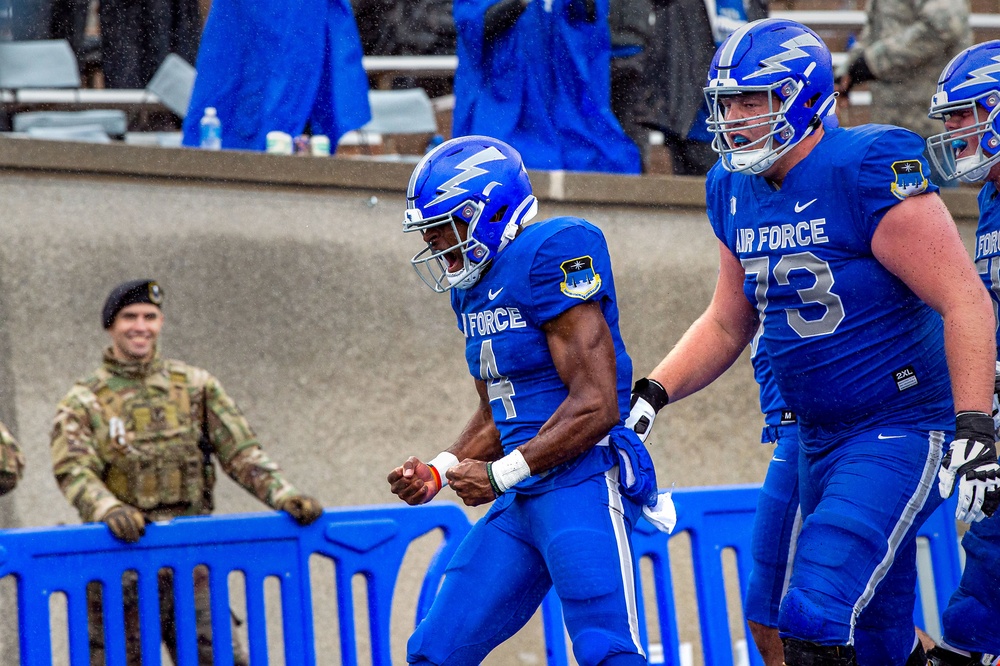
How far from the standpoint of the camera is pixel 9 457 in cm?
590

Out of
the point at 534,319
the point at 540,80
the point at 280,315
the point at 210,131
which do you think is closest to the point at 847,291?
the point at 534,319

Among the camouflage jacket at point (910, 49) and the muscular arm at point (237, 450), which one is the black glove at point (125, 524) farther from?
the camouflage jacket at point (910, 49)

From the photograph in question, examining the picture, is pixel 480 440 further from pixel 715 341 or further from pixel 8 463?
pixel 8 463

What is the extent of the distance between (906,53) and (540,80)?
6.97 ft

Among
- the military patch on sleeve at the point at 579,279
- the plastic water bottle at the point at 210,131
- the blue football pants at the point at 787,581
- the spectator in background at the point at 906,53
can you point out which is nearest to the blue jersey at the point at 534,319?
the military patch on sleeve at the point at 579,279

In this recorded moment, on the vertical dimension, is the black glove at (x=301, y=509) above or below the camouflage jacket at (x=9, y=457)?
below

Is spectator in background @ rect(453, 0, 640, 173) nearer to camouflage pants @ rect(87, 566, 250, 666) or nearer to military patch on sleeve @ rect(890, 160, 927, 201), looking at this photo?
camouflage pants @ rect(87, 566, 250, 666)

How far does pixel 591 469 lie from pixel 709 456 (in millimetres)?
4338

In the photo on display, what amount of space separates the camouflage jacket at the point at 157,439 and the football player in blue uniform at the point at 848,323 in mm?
2600

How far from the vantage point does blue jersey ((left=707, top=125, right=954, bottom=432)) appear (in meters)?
4.12

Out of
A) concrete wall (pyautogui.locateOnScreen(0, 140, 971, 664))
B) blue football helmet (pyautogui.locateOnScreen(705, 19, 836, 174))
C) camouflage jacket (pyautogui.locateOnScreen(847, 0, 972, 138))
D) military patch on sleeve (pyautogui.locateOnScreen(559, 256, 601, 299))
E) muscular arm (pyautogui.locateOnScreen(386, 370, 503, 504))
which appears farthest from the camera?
camouflage jacket (pyautogui.locateOnScreen(847, 0, 972, 138))

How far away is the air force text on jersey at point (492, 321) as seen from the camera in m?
4.20

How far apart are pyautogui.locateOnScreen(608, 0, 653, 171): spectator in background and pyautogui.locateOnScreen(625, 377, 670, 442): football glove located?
4464 millimetres

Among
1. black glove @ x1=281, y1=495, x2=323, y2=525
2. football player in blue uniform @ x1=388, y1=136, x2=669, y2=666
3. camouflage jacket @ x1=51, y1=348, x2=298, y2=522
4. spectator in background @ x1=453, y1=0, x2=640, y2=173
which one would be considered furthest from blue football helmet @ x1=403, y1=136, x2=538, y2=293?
spectator in background @ x1=453, y1=0, x2=640, y2=173
